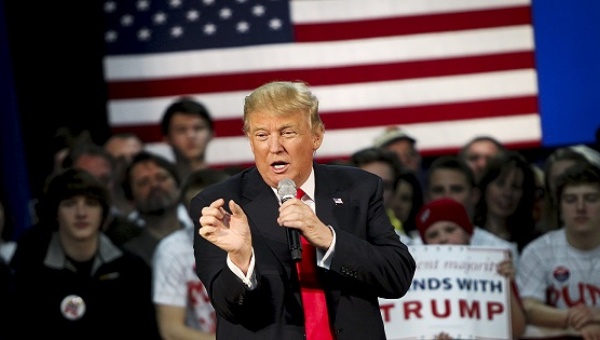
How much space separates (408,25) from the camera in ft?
30.3

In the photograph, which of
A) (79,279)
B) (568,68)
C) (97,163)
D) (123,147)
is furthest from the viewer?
(568,68)

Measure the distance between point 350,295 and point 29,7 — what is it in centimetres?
553

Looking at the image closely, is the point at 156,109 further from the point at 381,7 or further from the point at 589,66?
the point at 589,66

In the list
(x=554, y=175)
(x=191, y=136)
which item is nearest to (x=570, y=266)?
(x=554, y=175)

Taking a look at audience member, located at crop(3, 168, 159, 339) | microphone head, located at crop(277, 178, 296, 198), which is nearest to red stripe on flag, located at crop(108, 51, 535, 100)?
audience member, located at crop(3, 168, 159, 339)

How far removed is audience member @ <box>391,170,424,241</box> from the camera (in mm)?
7000

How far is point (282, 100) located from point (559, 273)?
2.83 meters

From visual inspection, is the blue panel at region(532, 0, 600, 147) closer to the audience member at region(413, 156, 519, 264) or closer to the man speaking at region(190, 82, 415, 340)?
the audience member at region(413, 156, 519, 264)

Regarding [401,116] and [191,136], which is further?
[401,116]

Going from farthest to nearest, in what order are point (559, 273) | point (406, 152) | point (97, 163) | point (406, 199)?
point (406, 152)
point (97, 163)
point (406, 199)
point (559, 273)

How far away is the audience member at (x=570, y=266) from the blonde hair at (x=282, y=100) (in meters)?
2.69

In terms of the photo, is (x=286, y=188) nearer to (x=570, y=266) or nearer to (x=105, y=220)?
(x=570, y=266)

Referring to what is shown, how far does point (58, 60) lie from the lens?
8.77m

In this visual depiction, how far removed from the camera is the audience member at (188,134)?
25.6 ft
